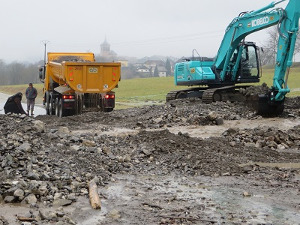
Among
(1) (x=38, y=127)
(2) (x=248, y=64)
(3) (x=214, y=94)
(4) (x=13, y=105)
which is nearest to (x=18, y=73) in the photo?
(4) (x=13, y=105)

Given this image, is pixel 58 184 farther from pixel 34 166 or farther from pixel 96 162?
pixel 96 162

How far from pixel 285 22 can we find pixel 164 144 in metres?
8.03

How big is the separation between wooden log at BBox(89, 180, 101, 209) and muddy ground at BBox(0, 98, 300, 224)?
3.3 inches

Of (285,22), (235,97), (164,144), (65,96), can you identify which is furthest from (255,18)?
(164,144)

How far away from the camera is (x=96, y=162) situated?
28.6 ft

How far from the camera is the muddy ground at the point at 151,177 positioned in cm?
616

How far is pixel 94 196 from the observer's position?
6.70 m

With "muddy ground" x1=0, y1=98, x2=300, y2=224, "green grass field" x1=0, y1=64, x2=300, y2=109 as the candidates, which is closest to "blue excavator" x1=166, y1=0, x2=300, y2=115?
"muddy ground" x1=0, y1=98, x2=300, y2=224

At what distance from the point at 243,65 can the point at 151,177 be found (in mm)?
12368

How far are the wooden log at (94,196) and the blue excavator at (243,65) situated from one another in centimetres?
1015

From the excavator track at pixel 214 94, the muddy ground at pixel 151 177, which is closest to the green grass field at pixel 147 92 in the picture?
the excavator track at pixel 214 94

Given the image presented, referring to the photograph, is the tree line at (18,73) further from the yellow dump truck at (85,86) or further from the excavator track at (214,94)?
the excavator track at (214,94)

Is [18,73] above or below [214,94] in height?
below

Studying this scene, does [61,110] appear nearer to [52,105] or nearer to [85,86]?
[85,86]
